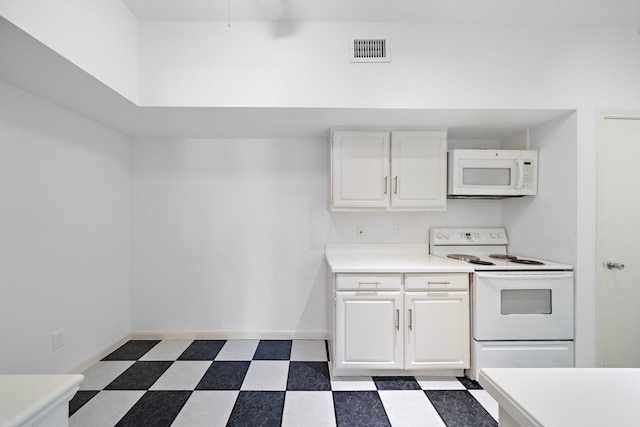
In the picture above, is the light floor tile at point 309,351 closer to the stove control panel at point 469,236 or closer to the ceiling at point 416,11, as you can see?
the stove control panel at point 469,236

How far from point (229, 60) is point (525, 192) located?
253cm

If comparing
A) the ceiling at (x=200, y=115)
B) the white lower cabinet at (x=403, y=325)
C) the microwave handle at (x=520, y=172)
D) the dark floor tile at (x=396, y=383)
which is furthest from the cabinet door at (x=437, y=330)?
the ceiling at (x=200, y=115)

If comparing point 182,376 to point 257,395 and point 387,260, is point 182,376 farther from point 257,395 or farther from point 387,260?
point 387,260

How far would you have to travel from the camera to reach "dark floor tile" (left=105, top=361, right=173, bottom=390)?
6.43 feet

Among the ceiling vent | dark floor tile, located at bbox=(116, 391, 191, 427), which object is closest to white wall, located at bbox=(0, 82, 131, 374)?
dark floor tile, located at bbox=(116, 391, 191, 427)

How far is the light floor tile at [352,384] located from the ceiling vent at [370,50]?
7.48 feet

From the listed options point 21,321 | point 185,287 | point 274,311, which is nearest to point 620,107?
point 274,311

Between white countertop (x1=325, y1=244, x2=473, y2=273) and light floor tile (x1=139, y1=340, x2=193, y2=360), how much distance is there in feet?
5.02

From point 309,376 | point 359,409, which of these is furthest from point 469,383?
point 309,376

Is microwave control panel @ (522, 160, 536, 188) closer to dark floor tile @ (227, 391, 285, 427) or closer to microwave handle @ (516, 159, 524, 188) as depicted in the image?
microwave handle @ (516, 159, 524, 188)

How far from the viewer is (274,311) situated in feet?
9.11

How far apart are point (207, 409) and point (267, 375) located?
0.48 metres

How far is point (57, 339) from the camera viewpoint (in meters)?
1.96

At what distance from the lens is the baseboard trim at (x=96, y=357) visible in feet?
6.92
